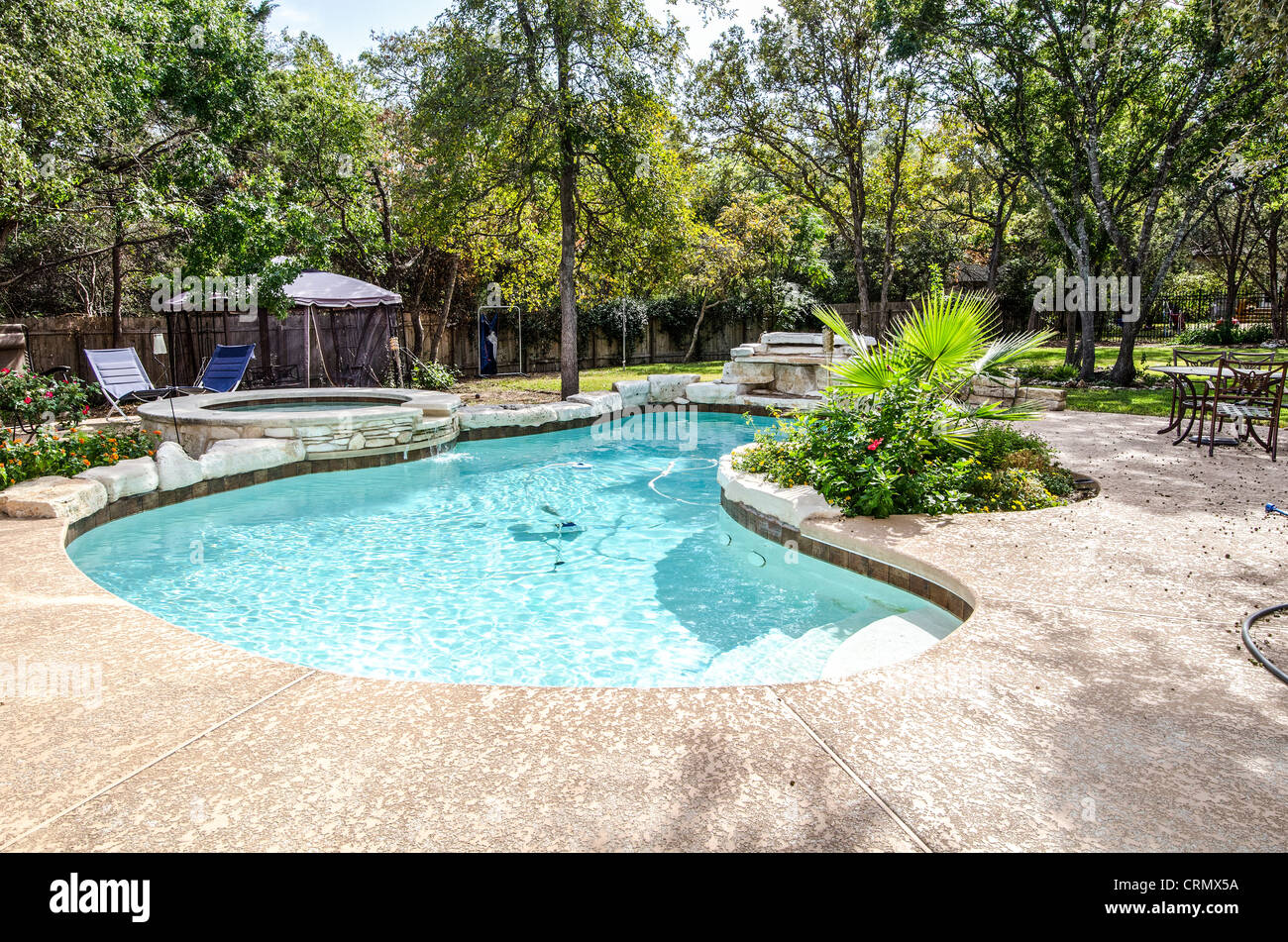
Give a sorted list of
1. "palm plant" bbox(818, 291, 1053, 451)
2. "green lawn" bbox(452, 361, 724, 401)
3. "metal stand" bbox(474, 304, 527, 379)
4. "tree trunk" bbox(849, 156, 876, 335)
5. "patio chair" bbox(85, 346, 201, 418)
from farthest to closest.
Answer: "metal stand" bbox(474, 304, 527, 379) < "tree trunk" bbox(849, 156, 876, 335) < "green lawn" bbox(452, 361, 724, 401) < "patio chair" bbox(85, 346, 201, 418) < "palm plant" bbox(818, 291, 1053, 451)

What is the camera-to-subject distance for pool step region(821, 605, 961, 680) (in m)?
3.59

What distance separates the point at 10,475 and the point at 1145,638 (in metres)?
7.42

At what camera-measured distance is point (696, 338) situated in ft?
77.3

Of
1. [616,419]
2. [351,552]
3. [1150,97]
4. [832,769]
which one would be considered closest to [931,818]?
[832,769]

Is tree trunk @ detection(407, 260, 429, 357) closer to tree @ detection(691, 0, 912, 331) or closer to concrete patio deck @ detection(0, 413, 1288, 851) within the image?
tree @ detection(691, 0, 912, 331)

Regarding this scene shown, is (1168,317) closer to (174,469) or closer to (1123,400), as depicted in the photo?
(1123,400)

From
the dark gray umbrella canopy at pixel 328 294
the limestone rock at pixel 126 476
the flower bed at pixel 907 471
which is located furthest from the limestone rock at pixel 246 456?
the dark gray umbrella canopy at pixel 328 294

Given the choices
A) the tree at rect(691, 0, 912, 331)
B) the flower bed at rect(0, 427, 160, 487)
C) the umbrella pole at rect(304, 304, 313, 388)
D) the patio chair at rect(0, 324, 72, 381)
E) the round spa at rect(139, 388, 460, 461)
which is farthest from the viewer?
the tree at rect(691, 0, 912, 331)

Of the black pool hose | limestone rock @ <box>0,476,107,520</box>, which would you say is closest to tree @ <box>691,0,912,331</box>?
limestone rock @ <box>0,476,107,520</box>

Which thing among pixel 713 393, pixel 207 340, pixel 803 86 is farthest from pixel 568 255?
pixel 207 340

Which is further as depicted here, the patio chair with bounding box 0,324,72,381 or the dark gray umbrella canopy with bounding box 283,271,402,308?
the dark gray umbrella canopy with bounding box 283,271,402,308

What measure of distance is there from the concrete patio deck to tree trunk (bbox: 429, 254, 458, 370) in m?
14.1

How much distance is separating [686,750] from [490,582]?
342 cm

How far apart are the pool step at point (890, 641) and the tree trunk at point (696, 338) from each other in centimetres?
1869
